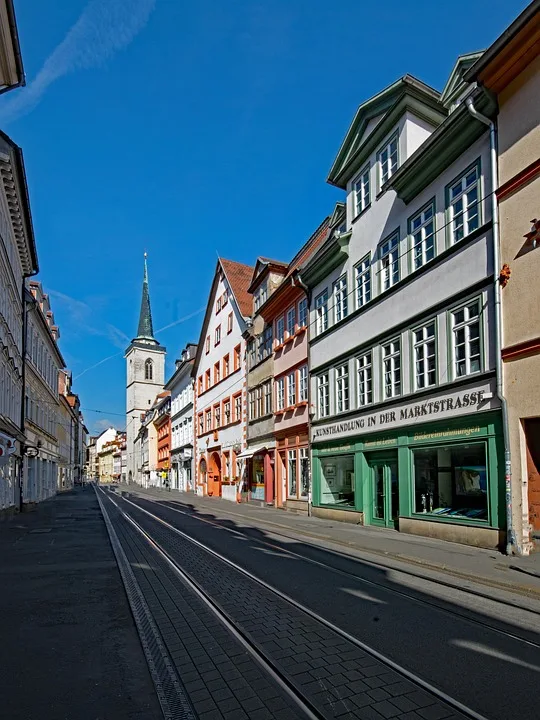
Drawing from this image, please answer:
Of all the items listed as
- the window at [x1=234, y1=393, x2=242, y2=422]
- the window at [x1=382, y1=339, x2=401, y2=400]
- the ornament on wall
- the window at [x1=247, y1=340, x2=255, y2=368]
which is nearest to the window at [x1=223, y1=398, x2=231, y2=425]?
the window at [x1=234, y1=393, x2=242, y2=422]

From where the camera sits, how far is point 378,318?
1970 centimetres

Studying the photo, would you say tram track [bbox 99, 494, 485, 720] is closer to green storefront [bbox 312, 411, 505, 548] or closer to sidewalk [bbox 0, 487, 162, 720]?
sidewalk [bbox 0, 487, 162, 720]

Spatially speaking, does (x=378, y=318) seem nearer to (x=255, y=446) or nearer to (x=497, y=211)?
(x=497, y=211)

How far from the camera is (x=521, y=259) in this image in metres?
13.2

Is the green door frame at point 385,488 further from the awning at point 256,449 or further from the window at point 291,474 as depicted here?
the awning at point 256,449

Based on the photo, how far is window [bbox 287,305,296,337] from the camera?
2860 centimetres

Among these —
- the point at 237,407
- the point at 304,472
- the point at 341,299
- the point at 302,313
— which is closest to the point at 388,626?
the point at 341,299

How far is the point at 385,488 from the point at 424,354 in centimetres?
483

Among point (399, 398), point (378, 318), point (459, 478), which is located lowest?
point (459, 478)

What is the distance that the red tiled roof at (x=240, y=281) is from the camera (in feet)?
131

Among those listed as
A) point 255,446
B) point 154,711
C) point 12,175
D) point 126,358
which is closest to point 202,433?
point 255,446

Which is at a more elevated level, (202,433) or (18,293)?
(18,293)

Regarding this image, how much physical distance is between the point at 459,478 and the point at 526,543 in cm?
277

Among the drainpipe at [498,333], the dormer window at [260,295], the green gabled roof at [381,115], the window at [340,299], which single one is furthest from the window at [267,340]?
the drainpipe at [498,333]
